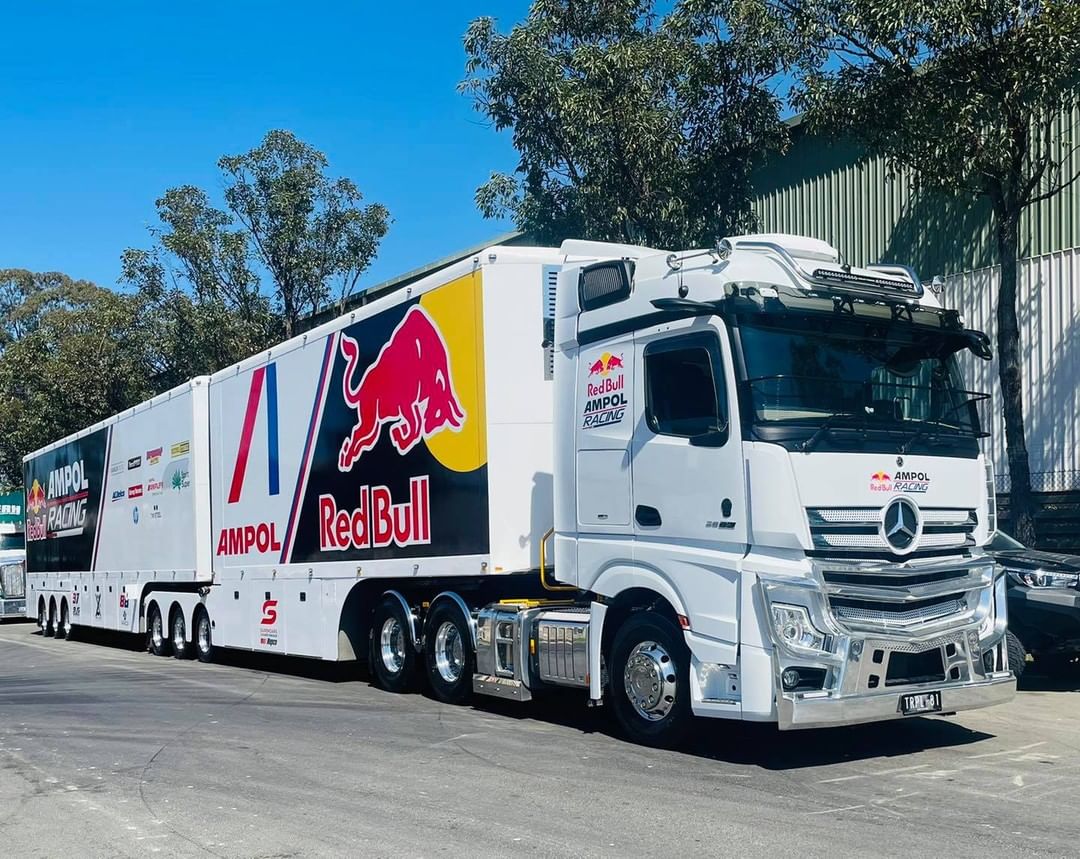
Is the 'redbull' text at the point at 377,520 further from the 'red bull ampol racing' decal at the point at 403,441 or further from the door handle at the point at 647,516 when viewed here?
the door handle at the point at 647,516

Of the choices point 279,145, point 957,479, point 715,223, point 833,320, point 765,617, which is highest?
point 279,145

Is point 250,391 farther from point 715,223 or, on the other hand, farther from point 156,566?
point 715,223

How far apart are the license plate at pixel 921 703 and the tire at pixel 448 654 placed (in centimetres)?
449

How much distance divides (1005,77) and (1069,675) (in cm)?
695

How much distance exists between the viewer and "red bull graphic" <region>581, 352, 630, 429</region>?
9383 mm

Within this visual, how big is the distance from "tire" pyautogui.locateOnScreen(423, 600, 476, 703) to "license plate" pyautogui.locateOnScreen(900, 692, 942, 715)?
4489 mm

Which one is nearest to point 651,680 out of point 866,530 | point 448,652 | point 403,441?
point 866,530

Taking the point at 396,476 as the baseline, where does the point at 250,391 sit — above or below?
above

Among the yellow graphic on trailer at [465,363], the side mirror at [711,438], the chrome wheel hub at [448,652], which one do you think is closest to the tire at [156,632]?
the chrome wheel hub at [448,652]

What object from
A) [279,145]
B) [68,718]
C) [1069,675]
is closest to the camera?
[68,718]

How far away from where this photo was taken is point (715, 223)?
1931cm

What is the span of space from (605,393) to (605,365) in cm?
23

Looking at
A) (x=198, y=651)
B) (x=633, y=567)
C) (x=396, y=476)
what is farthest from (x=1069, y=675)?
(x=198, y=651)

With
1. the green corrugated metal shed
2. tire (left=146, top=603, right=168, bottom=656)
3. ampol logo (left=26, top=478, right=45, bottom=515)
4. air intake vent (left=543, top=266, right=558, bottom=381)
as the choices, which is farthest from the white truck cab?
ampol logo (left=26, top=478, right=45, bottom=515)
